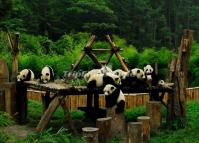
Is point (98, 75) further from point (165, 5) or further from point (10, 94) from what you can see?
point (165, 5)

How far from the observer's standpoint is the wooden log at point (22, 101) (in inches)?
494

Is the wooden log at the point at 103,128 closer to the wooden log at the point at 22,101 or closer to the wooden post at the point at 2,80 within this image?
the wooden log at the point at 22,101

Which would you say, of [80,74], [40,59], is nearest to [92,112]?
[80,74]

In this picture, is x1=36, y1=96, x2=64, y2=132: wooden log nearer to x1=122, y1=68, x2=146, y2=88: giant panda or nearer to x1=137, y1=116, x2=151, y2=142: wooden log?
x1=122, y1=68, x2=146, y2=88: giant panda

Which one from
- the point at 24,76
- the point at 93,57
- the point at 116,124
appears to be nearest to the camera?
the point at 116,124

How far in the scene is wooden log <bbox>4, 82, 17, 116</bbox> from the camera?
12438 mm

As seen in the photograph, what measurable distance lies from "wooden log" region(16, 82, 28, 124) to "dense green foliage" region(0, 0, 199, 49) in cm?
1400

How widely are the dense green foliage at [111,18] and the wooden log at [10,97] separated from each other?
14065 millimetres

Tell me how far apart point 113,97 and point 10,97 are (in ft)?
10.7

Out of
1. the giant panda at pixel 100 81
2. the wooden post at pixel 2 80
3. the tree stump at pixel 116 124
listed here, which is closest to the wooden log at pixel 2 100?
the wooden post at pixel 2 80

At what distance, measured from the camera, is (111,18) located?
133 ft

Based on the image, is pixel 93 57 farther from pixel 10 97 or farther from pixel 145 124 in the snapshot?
pixel 145 124

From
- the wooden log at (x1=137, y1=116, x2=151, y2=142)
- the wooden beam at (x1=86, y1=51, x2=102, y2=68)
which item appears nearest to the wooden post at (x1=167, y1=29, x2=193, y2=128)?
the wooden log at (x1=137, y1=116, x2=151, y2=142)

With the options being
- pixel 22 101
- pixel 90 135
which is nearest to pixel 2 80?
pixel 22 101
